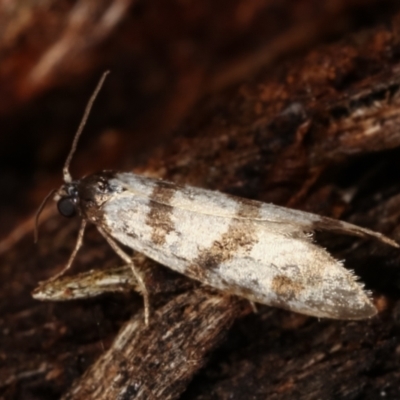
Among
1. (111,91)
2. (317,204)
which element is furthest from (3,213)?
(317,204)

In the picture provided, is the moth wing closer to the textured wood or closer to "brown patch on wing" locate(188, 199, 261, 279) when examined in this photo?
"brown patch on wing" locate(188, 199, 261, 279)

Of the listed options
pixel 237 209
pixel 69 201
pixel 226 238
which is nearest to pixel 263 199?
pixel 237 209

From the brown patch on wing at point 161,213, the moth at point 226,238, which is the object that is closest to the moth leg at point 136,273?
the moth at point 226,238

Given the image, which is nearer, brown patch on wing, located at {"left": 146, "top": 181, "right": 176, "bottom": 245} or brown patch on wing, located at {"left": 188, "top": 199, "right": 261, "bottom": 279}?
brown patch on wing, located at {"left": 188, "top": 199, "right": 261, "bottom": 279}

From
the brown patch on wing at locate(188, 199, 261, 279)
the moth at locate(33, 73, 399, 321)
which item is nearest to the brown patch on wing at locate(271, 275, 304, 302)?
the moth at locate(33, 73, 399, 321)

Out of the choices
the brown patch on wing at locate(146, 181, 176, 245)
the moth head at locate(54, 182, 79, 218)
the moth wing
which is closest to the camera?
the moth wing

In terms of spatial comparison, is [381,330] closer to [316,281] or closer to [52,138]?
[316,281]

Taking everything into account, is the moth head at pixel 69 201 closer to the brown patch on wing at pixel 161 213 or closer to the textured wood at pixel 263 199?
the textured wood at pixel 263 199
